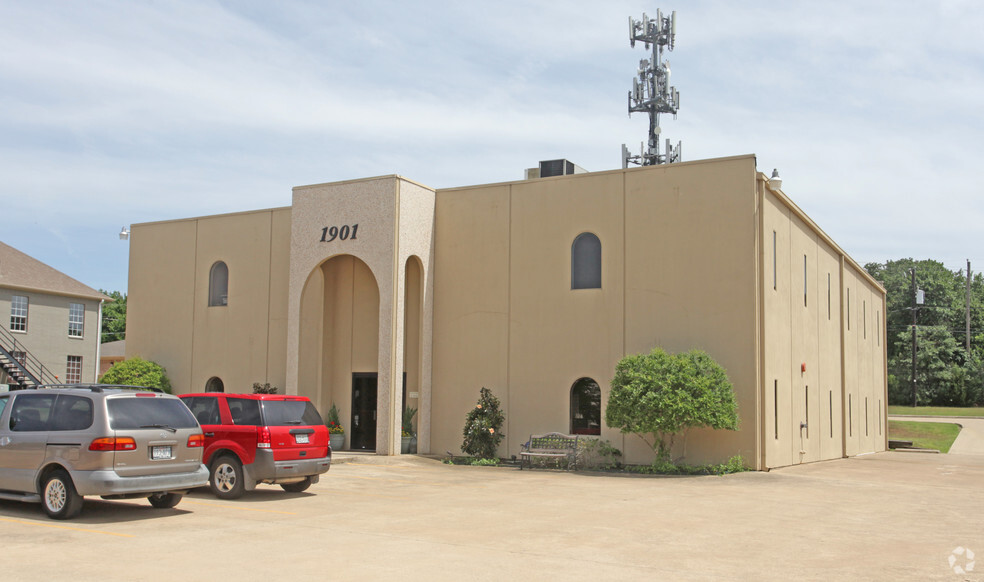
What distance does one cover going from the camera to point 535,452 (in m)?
22.0

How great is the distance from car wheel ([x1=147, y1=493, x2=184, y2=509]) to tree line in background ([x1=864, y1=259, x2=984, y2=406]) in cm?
5965

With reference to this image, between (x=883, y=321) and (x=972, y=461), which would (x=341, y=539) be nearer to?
(x=972, y=461)

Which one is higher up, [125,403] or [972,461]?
[125,403]

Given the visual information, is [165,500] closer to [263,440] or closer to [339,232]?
[263,440]

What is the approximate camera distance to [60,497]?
11.5 m

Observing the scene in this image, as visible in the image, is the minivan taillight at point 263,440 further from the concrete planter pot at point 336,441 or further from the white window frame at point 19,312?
the white window frame at point 19,312

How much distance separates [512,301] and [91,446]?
1442cm

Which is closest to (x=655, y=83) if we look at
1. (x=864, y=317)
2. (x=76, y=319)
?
(x=864, y=317)

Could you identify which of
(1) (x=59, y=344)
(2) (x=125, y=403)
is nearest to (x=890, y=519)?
(2) (x=125, y=403)

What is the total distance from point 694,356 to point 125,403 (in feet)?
43.7

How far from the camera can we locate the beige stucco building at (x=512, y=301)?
71.8 ft

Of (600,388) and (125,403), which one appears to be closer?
(125,403)

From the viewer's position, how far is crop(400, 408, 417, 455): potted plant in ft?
81.9

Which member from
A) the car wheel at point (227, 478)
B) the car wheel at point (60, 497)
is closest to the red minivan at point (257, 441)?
the car wheel at point (227, 478)
